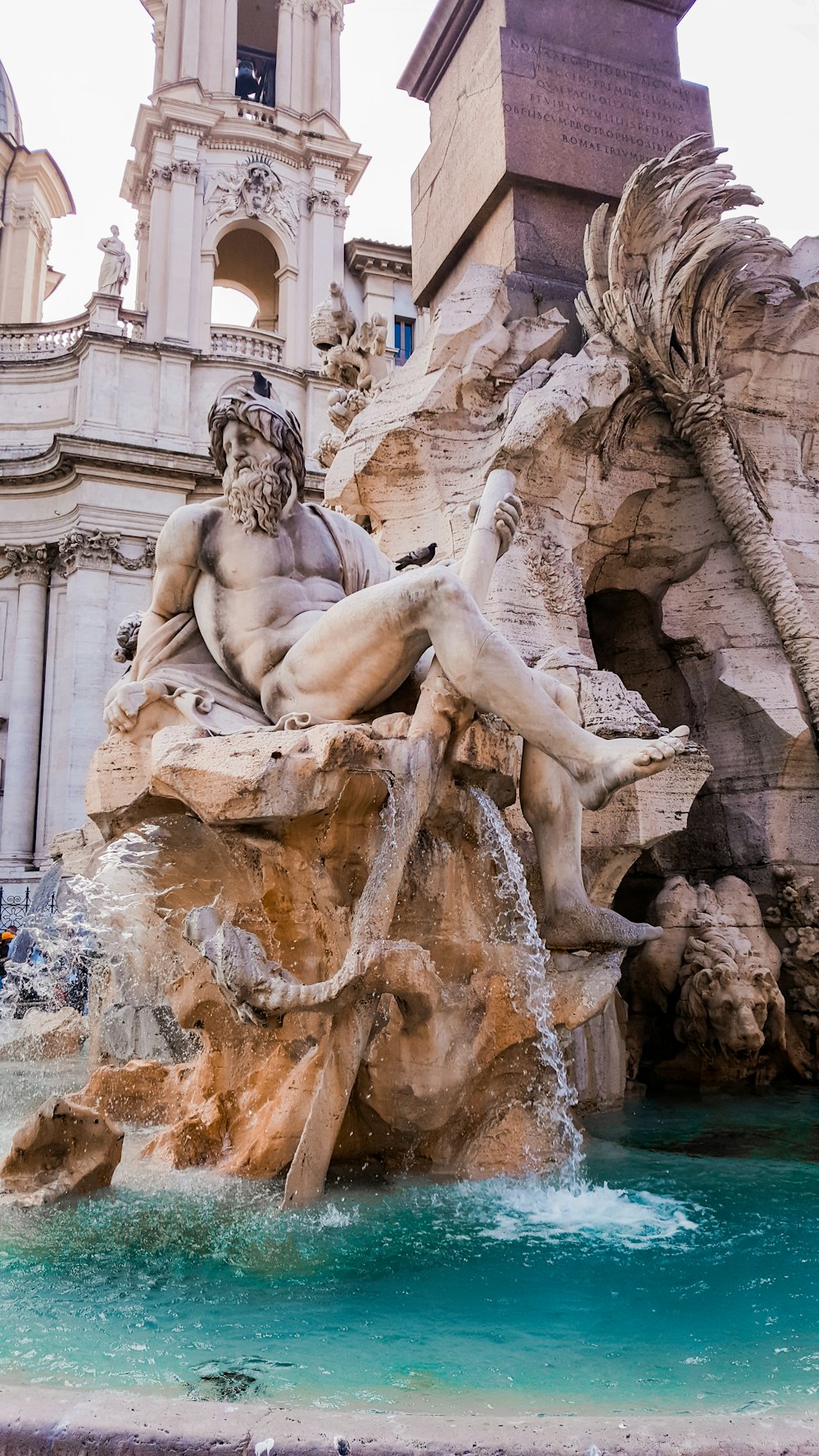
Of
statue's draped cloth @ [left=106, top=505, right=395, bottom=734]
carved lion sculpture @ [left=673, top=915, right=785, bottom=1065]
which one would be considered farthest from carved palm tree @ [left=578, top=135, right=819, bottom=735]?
statue's draped cloth @ [left=106, top=505, right=395, bottom=734]

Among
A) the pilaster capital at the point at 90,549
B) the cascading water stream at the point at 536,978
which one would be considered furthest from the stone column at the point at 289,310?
the cascading water stream at the point at 536,978

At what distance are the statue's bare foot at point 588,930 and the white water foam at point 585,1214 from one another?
802mm

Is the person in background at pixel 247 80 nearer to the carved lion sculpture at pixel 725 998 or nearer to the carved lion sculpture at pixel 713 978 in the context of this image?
the carved lion sculpture at pixel 713 978

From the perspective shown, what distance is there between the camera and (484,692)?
3.68 m

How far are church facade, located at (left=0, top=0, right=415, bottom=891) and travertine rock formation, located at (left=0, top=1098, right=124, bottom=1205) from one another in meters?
18.5

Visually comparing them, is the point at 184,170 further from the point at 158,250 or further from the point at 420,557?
the point at 420,557

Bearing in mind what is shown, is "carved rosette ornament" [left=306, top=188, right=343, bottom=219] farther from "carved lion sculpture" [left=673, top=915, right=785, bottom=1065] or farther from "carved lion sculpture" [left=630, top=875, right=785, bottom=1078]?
"carved lion sculpture" [left=673, top=915, right=785, bottom=1065]

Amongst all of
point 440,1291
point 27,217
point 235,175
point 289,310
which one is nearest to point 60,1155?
point 440,1291

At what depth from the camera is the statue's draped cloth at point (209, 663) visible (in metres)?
4.10

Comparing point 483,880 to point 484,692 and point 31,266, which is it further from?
point 31,266

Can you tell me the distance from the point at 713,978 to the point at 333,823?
8.48ft

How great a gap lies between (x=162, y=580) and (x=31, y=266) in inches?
1168

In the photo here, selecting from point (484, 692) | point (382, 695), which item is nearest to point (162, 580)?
point (382, 695)

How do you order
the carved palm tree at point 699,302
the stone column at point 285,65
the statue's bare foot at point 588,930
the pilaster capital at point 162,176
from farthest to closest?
the stone column at point 285,65
the pilaster capital at point 162,176
the carved palm tree at point 699,302
the statue's bare foot at point 588,930
